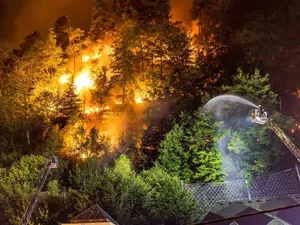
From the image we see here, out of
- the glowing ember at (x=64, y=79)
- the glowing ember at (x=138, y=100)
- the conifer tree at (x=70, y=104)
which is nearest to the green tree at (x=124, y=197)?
the glowing ember at (x=138, y=100)

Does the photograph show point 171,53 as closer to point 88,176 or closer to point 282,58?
point 282,58

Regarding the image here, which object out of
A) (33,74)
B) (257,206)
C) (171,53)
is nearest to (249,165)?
(257,206)

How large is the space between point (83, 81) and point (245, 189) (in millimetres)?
30887

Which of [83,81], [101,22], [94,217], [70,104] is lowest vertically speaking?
[94,217]

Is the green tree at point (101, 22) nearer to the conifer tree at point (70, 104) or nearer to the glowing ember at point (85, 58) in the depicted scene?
the glowing ember at point (85, 58)

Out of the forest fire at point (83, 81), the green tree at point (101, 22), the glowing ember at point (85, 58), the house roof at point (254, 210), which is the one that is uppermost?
the green tree at point (101, 22)

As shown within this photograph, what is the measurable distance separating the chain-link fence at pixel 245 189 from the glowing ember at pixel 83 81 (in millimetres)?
27603

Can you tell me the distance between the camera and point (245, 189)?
A: 22.9 metres

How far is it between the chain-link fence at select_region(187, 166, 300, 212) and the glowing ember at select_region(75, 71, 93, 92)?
90.6ft

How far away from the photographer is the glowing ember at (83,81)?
160 ft

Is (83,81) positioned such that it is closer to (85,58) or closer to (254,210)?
(85,58)

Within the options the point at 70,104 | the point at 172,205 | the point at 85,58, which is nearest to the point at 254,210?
the point at 172,205

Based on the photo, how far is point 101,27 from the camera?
5112 centimetres

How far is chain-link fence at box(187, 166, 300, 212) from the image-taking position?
72.9ft
